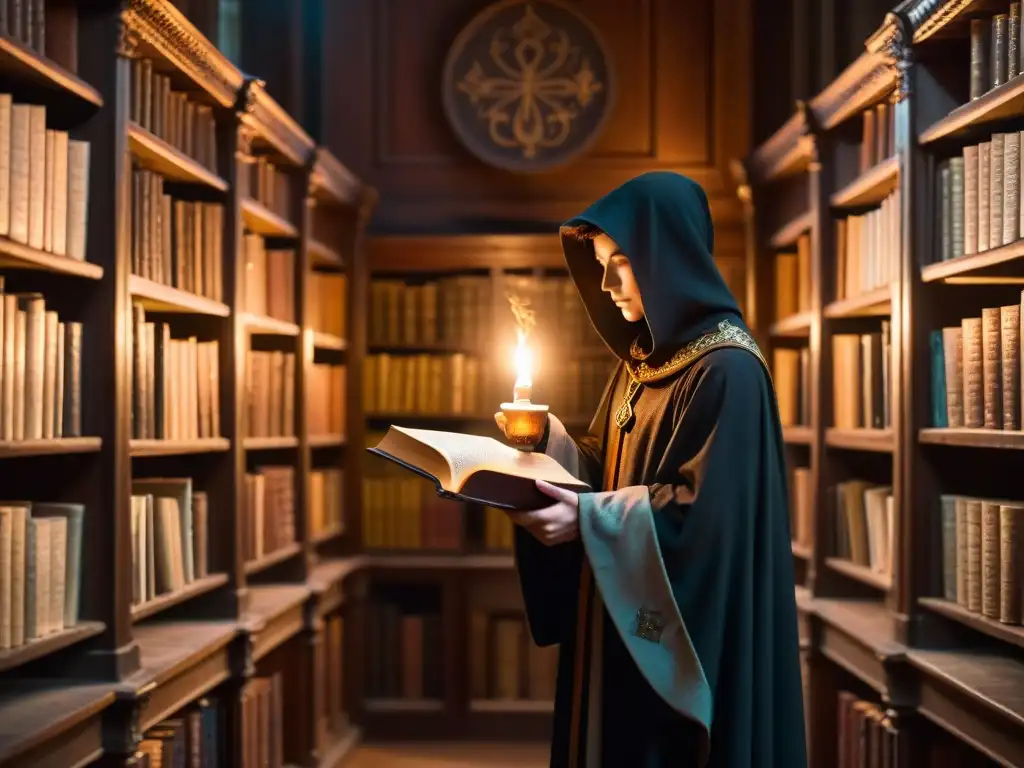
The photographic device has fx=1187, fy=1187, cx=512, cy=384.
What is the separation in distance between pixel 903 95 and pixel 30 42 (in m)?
2.17

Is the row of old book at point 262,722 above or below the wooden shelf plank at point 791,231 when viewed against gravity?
below

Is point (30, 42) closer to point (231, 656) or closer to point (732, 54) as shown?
point (231, 656)

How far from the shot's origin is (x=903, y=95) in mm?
3178

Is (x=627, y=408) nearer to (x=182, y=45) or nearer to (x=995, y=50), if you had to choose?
(x=995, y=50)

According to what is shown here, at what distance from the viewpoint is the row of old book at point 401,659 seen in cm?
553

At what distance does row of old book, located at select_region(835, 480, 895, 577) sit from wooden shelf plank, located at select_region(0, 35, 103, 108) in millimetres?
2462

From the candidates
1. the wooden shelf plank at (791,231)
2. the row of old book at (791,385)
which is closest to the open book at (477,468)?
the wooden shelf plank at (791,231)

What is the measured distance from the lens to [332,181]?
16.5ft

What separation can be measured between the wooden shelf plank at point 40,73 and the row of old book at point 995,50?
208 centimetres

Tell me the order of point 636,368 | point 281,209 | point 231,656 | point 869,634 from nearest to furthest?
point 636,368 → point 869,634 → point 231,656 → point 281,209

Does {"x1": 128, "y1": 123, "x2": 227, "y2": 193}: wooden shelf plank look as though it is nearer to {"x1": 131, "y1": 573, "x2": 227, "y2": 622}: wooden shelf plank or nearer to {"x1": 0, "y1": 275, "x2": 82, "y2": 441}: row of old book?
{"x1": 0, "y1": 275, "x2": 82, "y2": 441}: row of old book

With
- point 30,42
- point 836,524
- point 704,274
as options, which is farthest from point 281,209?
point 704,274

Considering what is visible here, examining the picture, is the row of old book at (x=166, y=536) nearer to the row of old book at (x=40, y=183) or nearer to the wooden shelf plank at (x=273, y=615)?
A: the wooden shelf plank at (x=273, y=615)

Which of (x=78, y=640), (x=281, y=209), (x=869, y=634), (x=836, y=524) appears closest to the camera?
(x=78, y=640)
